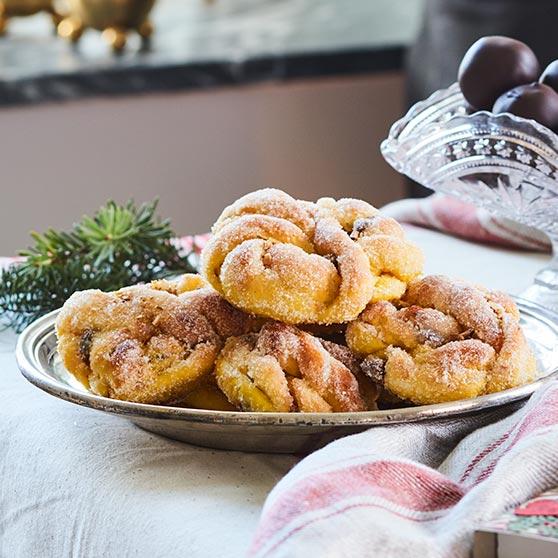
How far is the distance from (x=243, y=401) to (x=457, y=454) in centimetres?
15

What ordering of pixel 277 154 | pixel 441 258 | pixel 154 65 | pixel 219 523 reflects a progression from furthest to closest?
pixel 277 154
pixel 154 65
pixel 441 258
pixel 219 523

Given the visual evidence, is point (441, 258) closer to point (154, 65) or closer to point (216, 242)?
point (216, 242)

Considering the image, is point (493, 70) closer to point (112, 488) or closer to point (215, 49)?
point (112, 488)

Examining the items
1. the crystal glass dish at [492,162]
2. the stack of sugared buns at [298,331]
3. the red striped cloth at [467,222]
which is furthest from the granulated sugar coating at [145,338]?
the red striped cloth at [467,222]

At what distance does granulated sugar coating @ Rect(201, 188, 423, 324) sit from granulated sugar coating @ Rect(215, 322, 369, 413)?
0.02 metres

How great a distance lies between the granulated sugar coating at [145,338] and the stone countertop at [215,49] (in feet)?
5.63

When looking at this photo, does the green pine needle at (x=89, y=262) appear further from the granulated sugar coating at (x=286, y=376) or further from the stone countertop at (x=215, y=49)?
the stone countertop at (x=215, y=49)

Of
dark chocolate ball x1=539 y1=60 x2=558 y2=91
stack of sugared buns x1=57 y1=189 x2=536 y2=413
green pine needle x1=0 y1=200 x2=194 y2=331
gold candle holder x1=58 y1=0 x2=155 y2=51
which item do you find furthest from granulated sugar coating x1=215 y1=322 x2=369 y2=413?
gold candle holder x1=58 y1=0 x2=155 y2=51

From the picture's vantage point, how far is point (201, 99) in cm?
260

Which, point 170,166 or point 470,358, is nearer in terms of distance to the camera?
point 470,358

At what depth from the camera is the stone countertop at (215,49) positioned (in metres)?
2.47

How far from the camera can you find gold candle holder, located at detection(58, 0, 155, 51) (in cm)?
263

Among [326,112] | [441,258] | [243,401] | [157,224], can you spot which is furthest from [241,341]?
[326,112]

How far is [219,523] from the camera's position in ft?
2.19
